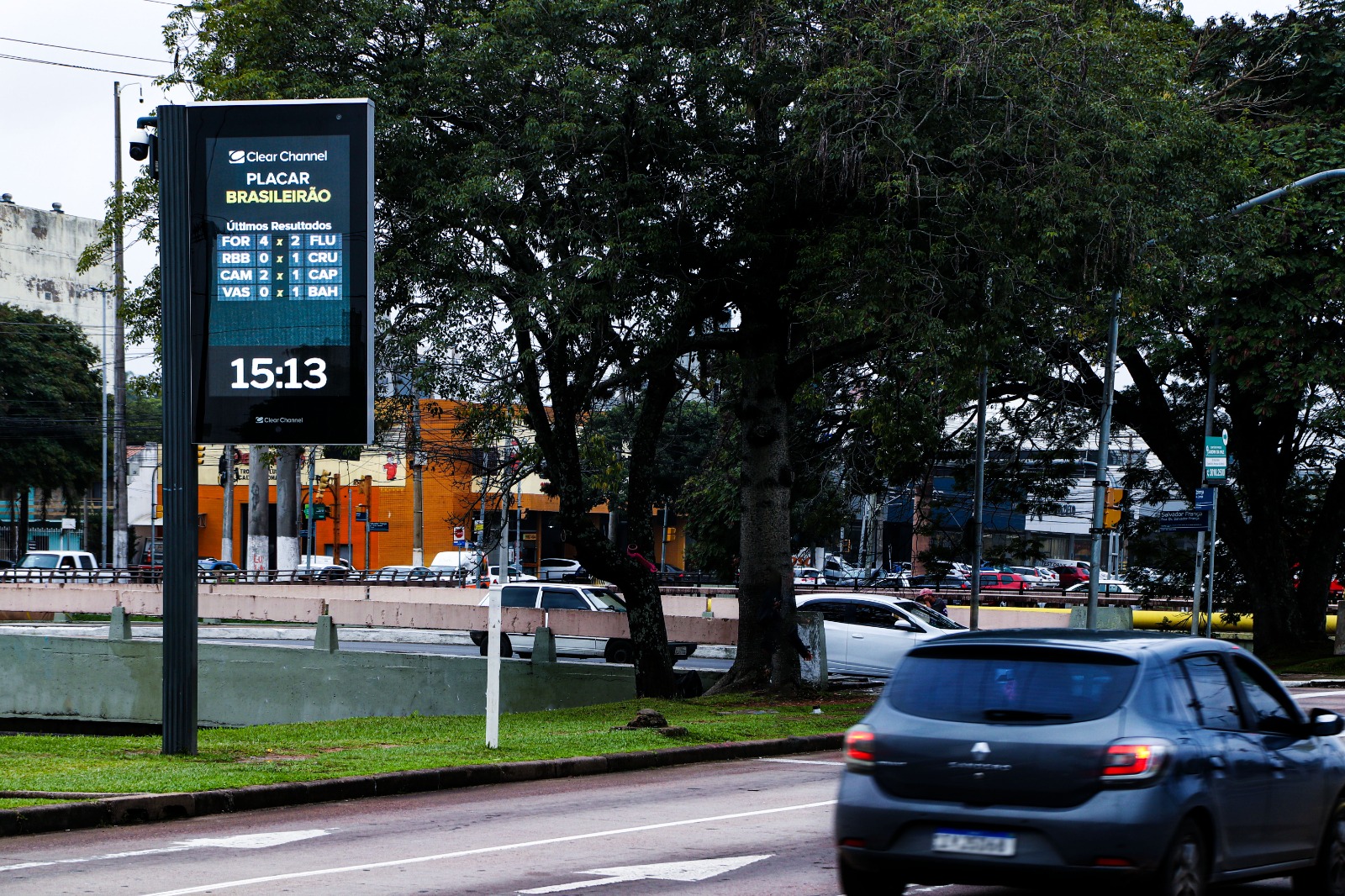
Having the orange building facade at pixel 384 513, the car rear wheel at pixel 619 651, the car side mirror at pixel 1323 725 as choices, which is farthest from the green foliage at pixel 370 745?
the orange building facade at pixel 384 513

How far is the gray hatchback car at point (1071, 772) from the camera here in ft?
21.2

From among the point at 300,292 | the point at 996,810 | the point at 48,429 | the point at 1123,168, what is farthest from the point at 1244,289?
the point at 48,429

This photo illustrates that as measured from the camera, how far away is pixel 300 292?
14195 mm

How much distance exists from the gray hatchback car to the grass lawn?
6.86m

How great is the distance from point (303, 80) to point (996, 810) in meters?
15.1

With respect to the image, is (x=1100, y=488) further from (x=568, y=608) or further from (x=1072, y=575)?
(x=1072, y=575)

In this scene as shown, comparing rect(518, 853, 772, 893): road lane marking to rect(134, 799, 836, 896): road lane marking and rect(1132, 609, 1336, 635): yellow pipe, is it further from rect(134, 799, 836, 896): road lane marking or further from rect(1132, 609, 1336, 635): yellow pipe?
rect(1132, 609, 1336, 635): yellow pipe

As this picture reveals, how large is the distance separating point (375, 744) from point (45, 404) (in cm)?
5856

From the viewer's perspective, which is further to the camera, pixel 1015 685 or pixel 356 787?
pixel 356 787

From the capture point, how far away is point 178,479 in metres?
14.3

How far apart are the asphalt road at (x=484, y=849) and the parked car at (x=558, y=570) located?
173ft

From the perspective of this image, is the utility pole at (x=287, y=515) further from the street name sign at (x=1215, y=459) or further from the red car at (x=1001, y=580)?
the street name sign at (x=1215, y=459)

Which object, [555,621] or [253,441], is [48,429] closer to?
[555,621]

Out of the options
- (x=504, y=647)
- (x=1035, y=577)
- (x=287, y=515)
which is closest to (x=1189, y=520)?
(x=504, y=647)
